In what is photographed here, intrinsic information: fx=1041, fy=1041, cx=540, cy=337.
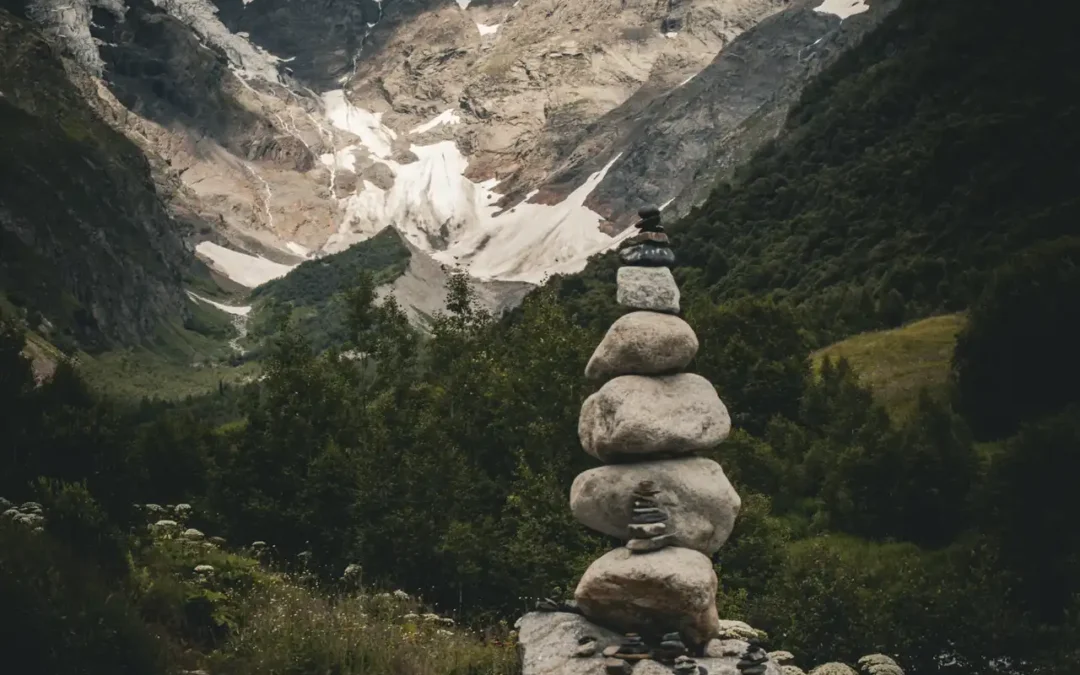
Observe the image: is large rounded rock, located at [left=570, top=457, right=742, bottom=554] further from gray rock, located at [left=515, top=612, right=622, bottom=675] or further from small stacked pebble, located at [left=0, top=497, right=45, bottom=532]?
small stacked pebble, located at [left=0, top=497, right=45, bottom=532]

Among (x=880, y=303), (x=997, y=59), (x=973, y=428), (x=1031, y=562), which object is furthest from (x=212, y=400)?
(x=1031, y=562)

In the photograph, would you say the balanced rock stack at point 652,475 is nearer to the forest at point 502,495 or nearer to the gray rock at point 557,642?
the gray rock at point 557,642

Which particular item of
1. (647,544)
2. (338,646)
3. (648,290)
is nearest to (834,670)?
(647,544)

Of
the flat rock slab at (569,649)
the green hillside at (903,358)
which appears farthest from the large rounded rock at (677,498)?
the green hillside at (903,358)

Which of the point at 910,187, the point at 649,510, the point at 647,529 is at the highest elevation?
the point at 649,510

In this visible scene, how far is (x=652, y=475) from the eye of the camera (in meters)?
18.9

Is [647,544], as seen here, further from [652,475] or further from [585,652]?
[585,652]

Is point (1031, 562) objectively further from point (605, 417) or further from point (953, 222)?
point (953, 222)

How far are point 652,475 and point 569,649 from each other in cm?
343

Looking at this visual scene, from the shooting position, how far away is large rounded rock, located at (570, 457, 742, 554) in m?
18.7

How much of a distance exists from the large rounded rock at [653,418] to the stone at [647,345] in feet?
0.89

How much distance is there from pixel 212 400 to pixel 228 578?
423 feet

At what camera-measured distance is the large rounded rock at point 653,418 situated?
62.2ft

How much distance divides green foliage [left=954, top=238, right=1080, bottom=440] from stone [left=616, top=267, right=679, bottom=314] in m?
33.4
